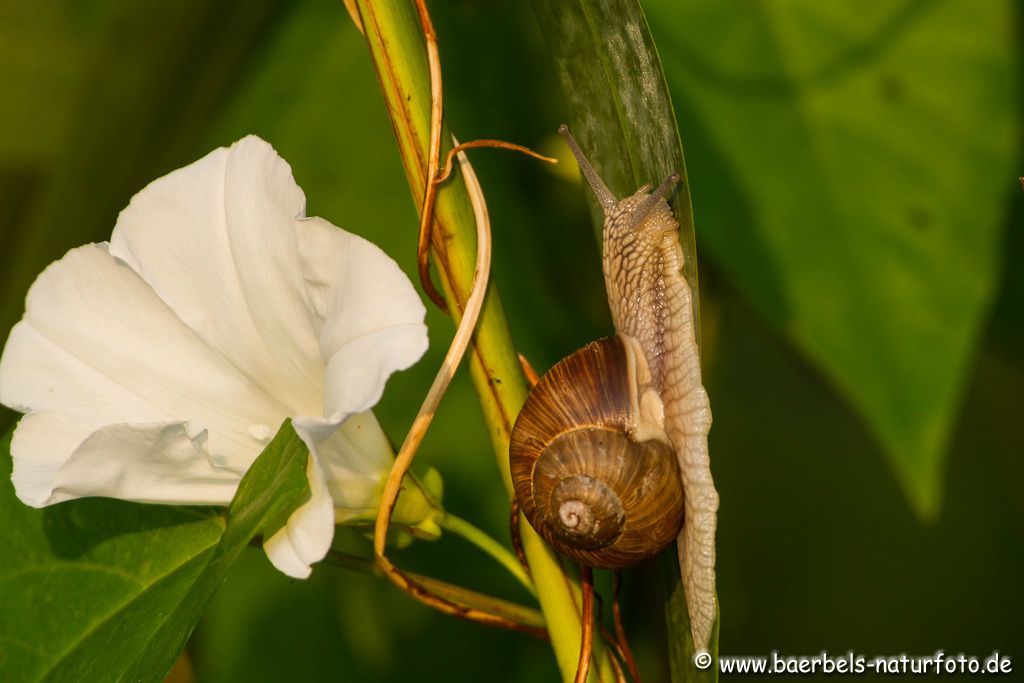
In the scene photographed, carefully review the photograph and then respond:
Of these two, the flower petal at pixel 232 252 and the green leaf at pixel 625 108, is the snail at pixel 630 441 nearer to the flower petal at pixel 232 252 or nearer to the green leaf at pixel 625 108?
the green leaf at pixel 625 108

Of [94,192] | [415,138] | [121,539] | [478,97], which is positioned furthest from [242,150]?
[94,192]

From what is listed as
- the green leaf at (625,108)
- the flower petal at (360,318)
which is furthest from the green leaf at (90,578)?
the green leaf at (625,108)

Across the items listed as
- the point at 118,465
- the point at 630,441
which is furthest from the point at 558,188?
the point at 118,465

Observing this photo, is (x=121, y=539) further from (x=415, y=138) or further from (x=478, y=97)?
(x=478, y=97)

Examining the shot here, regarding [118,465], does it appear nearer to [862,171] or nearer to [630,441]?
[630,441]

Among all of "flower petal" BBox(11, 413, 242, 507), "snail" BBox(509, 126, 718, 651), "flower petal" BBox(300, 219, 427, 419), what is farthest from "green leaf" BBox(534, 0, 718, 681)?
"flower petal" BBox(11, 413, 242, 507)

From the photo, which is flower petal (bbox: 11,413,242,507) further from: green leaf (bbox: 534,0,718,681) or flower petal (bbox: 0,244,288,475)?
green leaf (bbox: 534,0,718,681)

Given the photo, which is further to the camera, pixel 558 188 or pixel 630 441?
pixel 558 188
